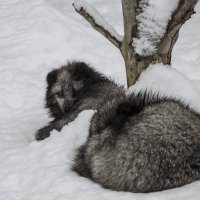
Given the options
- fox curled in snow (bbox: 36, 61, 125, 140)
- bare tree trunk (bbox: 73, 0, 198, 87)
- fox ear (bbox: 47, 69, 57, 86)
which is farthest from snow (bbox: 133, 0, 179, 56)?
fox ear (bbox: 47, 69, 57, 86)

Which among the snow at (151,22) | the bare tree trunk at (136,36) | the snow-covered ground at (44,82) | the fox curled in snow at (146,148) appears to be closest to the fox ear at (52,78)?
the snow-covered ground at (44,82)

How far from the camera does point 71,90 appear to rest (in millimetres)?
7676

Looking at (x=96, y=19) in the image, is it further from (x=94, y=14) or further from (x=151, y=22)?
(x=151, y=22)

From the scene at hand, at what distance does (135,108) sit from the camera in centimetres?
505

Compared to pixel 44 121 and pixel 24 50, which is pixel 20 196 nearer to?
pixel 44 121

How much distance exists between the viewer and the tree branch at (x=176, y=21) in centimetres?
587

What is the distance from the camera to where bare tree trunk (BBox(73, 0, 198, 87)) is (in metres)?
6.05

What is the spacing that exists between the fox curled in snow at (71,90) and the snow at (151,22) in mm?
1202

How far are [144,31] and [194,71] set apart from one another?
3412 mm

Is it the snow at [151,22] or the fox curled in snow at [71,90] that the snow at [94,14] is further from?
the fox curled in snow at [71,90]

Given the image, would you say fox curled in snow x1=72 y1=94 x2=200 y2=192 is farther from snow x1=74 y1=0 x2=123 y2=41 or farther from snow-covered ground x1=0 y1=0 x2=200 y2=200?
snow x1=74 y1=0 x2=123 y2=41

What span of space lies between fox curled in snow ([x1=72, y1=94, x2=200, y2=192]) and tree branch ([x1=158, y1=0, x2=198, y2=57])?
1.22m

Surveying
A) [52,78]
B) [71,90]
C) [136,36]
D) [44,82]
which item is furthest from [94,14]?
[44,82]

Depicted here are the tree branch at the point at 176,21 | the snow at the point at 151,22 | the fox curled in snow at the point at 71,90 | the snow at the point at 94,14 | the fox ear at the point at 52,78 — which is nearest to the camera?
the tree branch at the point at 176,21
